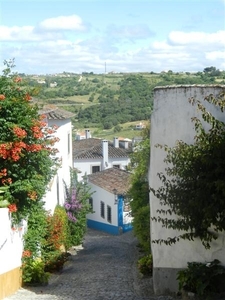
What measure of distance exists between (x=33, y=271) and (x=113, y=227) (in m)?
25.0

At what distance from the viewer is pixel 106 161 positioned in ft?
183

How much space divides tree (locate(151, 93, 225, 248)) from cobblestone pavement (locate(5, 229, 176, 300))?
211cm

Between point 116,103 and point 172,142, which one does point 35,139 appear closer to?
point 172,142

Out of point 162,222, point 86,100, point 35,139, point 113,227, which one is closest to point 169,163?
point 162,222

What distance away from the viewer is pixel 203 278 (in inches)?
492

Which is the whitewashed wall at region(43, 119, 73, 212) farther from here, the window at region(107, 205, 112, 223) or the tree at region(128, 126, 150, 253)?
the window at region(107, 205, 112, 223)

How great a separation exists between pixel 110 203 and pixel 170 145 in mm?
28731

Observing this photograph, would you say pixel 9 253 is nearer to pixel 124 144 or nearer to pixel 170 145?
pixel 170 145

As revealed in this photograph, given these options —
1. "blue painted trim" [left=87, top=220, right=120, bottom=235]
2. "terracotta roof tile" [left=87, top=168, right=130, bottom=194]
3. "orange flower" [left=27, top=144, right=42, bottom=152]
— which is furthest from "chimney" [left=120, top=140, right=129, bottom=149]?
"orange flower" [left=27, top=144, right=42, bottom=152]

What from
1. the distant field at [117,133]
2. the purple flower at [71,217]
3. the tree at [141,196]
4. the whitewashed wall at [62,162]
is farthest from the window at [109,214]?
the distant field at [117,133]

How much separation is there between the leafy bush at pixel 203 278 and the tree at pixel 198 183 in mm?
524

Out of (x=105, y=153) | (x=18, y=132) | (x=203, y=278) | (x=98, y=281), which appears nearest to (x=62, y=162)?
(x=98, y=281)

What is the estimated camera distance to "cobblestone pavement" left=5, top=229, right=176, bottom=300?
1481 centimetres

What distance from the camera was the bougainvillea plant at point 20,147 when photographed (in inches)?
590
